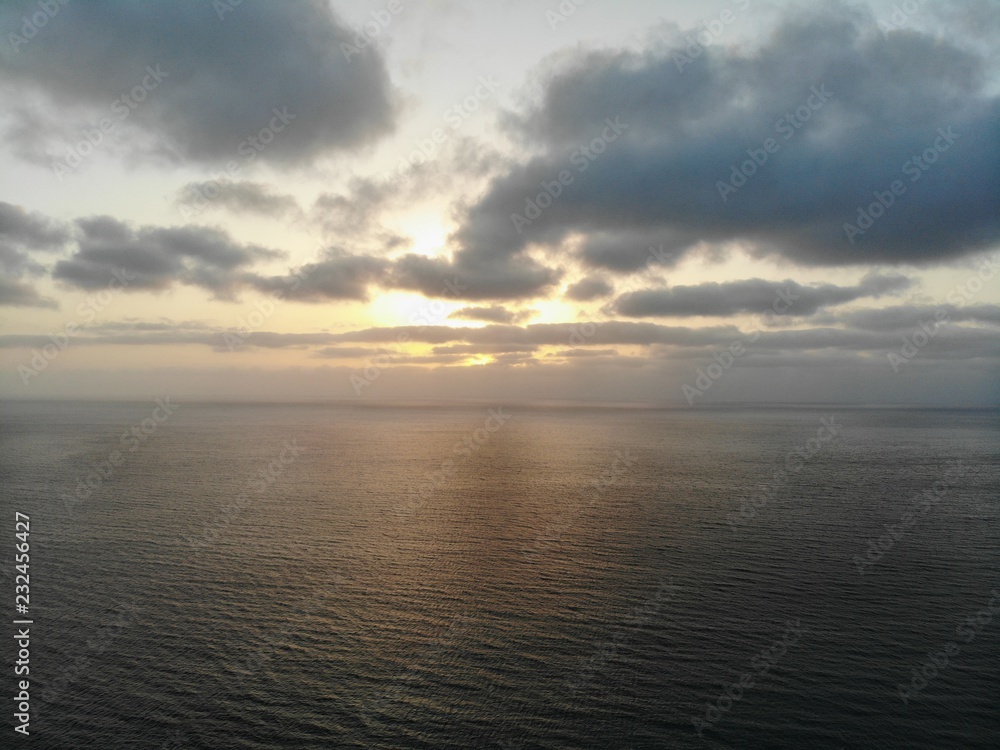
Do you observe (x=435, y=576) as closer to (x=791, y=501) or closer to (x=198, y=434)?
(x=791, y=501)

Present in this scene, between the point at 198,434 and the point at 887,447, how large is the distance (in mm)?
201791

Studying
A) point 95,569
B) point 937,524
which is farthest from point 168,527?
point 937,524

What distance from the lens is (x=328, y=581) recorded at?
163 feet

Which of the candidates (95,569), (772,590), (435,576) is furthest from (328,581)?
(772,590)

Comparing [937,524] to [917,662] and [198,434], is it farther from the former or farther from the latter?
[198,434]

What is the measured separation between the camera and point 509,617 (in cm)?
4288

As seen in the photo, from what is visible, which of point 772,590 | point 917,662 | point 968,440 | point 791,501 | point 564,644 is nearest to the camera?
point 917,662

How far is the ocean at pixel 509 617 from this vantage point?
3009 centimetres

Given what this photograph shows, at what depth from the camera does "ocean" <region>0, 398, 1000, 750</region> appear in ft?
98.7

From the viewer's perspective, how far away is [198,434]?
626ft

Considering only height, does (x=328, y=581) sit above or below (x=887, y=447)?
below

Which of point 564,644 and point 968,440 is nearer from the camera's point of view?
point 564,644

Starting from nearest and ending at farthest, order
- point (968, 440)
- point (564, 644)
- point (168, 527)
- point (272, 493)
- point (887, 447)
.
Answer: point (564, 644) < point (168, 527) < point (272, 493) < point (887, 447) < point (968, 440)

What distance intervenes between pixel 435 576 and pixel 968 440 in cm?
19648
